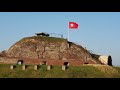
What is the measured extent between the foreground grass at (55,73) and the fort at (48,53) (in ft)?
34.5

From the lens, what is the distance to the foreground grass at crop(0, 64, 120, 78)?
33.8 meters

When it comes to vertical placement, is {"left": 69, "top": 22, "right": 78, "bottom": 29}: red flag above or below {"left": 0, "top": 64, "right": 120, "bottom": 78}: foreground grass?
above

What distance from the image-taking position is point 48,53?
48406 mm

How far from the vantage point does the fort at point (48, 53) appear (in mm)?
47000

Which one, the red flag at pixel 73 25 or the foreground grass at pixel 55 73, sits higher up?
the red flag at pixel 73 25

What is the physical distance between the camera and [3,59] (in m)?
46.5

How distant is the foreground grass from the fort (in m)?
10.5

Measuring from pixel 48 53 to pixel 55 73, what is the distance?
14.2 metres

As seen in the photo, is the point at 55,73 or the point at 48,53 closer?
the point at 55,73

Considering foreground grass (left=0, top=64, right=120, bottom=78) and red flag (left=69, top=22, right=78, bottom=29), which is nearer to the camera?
foreground grass (left=0, top=64, right=120, bottom=78)
